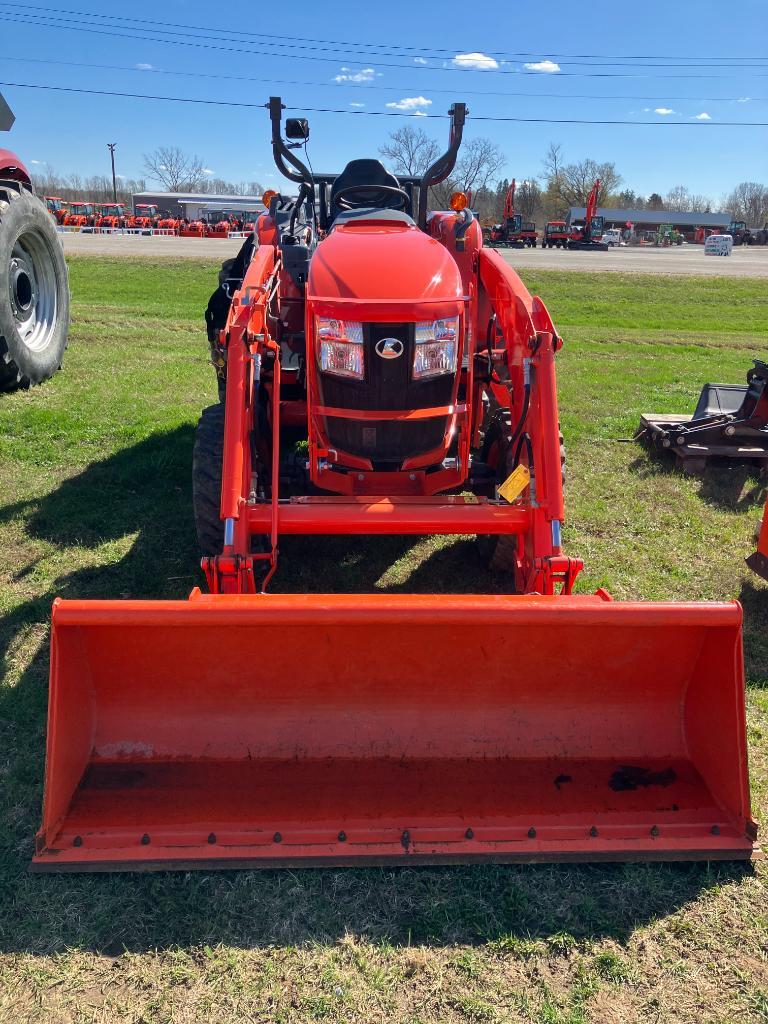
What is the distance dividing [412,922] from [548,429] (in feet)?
7.22

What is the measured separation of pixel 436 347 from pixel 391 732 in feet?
5.91

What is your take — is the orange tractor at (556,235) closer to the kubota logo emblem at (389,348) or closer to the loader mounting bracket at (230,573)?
the kubota logo emblem at (389,348)

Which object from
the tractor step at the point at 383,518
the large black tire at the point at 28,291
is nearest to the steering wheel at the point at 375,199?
the tractor step at the point at 383,518

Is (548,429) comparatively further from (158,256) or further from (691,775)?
(158,256)

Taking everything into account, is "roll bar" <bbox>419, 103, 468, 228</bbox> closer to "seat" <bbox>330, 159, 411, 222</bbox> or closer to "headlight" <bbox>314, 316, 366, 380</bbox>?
"seat" <bbox>330, 159, 411, 222</bbox>

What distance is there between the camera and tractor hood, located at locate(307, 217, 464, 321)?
3.54 m

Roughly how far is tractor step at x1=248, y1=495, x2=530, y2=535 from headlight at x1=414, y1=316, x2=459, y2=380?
0.66m

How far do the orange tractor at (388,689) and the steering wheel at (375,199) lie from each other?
1349 millimetres

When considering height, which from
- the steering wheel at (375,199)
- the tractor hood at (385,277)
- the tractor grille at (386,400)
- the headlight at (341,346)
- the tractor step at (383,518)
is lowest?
the tractor step at (383,518)

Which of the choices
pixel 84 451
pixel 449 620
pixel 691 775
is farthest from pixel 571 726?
pixel 84 451

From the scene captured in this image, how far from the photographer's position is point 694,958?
2.37 m

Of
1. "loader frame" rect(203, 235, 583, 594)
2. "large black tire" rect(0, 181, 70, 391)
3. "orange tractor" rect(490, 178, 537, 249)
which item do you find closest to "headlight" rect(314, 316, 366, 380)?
"loader frame" rect(203, 235, 583, 594)

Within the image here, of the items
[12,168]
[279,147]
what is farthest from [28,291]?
[279,147]

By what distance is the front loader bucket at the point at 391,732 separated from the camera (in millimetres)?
2631
